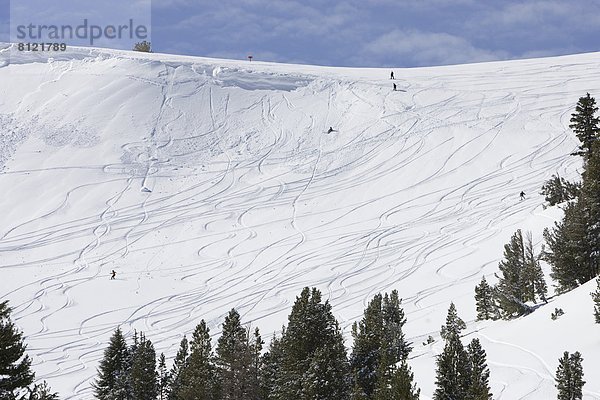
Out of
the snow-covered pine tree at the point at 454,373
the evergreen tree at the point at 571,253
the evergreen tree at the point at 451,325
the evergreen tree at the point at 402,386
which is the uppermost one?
the evergreen tree at the point at 571,253

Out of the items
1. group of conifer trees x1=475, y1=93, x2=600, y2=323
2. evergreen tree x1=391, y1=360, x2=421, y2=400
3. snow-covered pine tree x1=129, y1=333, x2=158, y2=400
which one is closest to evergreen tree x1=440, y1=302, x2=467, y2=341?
group of conifer trees x1=475, y1=93, x2=600, y2=323

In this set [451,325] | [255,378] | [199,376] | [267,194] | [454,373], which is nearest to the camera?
[454,373]

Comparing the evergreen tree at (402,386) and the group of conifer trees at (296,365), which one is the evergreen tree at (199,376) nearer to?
the group of conifer trees at (296,365)

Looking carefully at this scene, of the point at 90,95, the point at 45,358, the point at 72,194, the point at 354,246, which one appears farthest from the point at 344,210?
the point at 90,95

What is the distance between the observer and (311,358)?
19.8 metres

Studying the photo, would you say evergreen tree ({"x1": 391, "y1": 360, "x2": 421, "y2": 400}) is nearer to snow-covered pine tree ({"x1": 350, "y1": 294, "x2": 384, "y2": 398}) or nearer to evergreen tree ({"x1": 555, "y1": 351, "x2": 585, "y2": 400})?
evergreen tree ({"x1": 555, "y1": 351, "x2": 585, "y2": 400})

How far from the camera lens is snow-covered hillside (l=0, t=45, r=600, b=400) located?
1551 inches

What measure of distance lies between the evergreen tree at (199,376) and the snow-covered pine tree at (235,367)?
0.35 meters

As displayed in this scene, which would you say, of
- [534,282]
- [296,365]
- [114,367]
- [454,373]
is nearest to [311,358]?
[296,365]

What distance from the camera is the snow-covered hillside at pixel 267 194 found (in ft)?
129

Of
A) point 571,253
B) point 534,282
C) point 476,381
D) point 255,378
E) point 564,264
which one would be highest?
point 571,253

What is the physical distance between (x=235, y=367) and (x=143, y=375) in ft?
10.6

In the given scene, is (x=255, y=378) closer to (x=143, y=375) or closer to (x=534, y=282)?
(x=143, y=375)

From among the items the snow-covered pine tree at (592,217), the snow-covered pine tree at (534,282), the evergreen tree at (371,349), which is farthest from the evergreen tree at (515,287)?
the evergreen tree at (371,349)
